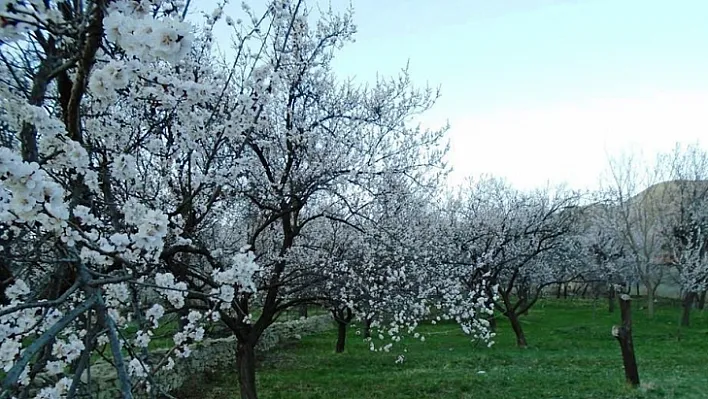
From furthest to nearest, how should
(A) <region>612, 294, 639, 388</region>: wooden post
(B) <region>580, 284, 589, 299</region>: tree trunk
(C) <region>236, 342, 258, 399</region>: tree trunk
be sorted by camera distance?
(B) <region>580, 284, 589, 299</region>: tree trunk, (A) <region>612, 294, 639, 388</region>: wooden post, (C) <region>236, 342, 258, 399</region>: tree trunk

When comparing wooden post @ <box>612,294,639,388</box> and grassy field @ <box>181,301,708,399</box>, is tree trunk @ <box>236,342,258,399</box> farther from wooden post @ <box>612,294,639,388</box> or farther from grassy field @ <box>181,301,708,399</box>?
wooden post @ <box>612,294,639,388</box>

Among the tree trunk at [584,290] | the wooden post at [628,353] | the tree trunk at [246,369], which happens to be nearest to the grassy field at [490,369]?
the wooden post at [628,353]

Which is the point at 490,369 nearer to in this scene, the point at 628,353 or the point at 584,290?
the point at 628,353

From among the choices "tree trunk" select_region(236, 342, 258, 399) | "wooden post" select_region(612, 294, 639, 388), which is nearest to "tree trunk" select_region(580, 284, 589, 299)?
"wooden post" select_region(612, 294, 639, 388)

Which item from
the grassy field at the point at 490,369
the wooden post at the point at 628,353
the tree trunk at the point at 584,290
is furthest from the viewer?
the tree trunk at the point at 584,290

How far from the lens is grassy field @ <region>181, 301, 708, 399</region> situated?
8.12 m

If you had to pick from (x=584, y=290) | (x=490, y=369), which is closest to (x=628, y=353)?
(x=490, y=369)

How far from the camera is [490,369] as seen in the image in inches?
398

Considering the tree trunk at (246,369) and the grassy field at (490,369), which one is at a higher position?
the tree trunk at (246,369)

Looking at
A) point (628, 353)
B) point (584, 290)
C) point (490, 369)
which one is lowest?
point (490, 369)

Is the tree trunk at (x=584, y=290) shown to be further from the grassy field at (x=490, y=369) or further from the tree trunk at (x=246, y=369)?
the tree trunk at (x=246, y=369)

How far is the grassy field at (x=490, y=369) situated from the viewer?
26.6 feet

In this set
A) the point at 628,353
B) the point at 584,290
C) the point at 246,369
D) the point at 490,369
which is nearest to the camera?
the point at 246,369

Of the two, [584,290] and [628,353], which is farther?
[584,290]
